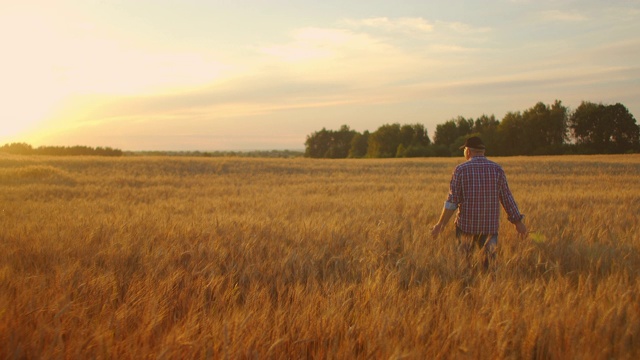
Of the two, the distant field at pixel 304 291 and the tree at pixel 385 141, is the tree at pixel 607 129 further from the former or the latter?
the distant field at pixel 304 291

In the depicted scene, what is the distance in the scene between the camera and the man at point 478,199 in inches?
194

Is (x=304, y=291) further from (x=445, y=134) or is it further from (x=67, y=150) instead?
(x=445, y=134)

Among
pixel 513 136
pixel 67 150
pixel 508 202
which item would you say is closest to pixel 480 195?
pixel 508 202

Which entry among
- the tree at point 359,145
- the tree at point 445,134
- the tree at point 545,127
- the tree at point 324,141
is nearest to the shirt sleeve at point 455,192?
the tree at point 545,127

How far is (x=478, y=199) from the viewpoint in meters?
4.95

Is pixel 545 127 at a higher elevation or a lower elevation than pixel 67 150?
higher

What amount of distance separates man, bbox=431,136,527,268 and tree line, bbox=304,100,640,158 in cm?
6522

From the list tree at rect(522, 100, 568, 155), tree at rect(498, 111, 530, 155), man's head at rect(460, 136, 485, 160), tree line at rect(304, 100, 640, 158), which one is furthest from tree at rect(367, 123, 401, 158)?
man's head at rect(460, 136, 485, 160)

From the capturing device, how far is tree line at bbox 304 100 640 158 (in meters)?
64.0

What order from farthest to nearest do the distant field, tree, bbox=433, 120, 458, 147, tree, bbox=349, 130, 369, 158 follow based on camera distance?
1. tree, bbox=349, 130, 369, 158
2. tree, bbox=433, 120, 458, 147
3. the distant field

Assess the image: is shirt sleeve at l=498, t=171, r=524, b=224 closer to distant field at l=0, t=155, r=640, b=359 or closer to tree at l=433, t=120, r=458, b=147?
distant field at l=0, t=155, r=640, b=359

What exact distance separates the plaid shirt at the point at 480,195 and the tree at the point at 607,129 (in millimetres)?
67977

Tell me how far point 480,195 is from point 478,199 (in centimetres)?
5

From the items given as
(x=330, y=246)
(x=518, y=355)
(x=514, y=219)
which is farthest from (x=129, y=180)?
(x=518, y=355)
